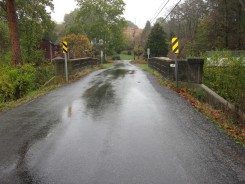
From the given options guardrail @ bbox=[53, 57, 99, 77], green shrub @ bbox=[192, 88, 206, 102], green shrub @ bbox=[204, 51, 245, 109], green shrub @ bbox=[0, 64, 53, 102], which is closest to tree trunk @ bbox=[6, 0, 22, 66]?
guardrail @ bbox=[53, 57, 99, 77]

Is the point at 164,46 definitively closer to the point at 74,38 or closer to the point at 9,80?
the point at 74,38

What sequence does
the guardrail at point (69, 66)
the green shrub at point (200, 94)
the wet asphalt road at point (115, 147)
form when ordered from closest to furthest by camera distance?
the wet asphalt road at point (115, 147) < the green shrub at point (200, 94) < the guardrail at point (69, 66)

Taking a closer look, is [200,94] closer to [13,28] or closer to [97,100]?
[97,100]

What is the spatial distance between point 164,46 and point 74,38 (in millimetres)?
22261

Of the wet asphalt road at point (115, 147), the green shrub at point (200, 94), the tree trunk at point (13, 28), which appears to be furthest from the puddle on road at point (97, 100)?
the tree trunk at point (13, 28)

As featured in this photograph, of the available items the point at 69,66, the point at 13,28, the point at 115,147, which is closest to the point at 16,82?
the point at 13,28

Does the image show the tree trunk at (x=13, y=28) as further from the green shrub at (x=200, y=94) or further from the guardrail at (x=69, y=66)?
the green shrub at (x=200, y=94)

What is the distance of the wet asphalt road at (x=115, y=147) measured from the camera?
12.7 ft

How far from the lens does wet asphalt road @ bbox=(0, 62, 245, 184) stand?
388cm

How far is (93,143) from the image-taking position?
5195 mm

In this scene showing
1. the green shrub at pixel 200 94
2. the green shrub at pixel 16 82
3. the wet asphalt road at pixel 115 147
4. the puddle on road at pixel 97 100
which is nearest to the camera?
the wet asphalt road at pixel 115 147

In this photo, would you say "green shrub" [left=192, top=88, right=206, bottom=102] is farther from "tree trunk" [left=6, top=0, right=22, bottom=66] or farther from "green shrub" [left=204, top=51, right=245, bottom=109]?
"tree trunk" [left=6, top=0, right=22, bottom=66]

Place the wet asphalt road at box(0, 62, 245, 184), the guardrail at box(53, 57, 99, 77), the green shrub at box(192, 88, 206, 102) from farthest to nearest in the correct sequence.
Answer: the guardrail at box(53, 57, 99, 77)
the green shrub at box(192, 88, 206, 102)
the wet asphalt road at box(0, 62, 245, 184)

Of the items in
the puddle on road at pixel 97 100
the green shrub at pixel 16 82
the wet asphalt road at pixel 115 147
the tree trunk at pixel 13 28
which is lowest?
the wet asphalt road at pixel 115 147
